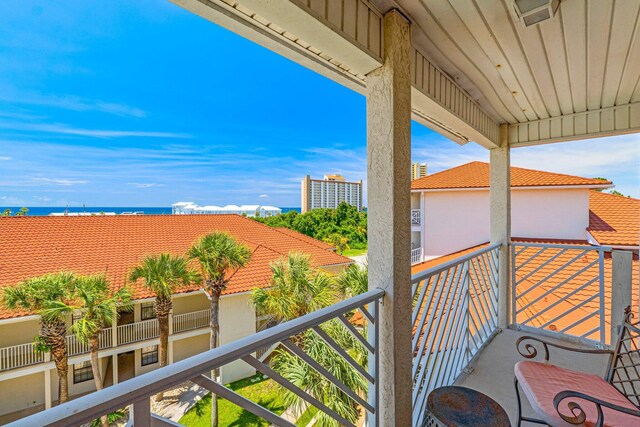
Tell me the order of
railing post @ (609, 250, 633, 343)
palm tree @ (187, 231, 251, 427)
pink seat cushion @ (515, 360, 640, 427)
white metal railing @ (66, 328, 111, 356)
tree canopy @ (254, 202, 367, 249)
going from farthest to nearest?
1. tree canopy @ (254, 202, 367, 249)
2. white metal railing @ (66, 328, 111, 356)
3. palm tree @ (187, 231, 251, 427)
4. railing post @ (609, 250, 633, 343)
5. pink seat cushion @ (515, 360, 640, 427)

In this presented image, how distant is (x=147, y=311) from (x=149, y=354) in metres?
1.41

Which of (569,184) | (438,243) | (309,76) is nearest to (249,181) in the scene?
(309,76)

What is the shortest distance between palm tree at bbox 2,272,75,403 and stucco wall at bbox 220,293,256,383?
12.2 ft

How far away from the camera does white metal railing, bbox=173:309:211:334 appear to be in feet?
30.0

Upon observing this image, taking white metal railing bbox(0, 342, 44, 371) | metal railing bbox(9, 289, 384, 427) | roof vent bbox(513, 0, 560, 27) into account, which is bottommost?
white metal railing bbox(0, 342, 44, 371)

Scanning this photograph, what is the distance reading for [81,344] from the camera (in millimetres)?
8055

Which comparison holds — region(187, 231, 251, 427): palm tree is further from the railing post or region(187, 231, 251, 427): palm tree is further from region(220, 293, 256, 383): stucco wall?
the railing post

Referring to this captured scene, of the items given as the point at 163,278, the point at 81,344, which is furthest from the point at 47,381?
the point at 163,278

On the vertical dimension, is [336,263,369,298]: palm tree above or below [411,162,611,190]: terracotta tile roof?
below

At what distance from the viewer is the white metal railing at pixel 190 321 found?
915 cm

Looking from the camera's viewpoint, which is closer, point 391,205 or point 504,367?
point 391,205

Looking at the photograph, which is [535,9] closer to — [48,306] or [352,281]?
[352,281]

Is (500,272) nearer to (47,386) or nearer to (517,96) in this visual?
(517,96)

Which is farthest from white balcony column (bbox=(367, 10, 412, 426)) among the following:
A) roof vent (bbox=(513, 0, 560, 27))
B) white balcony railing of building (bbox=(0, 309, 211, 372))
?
white balcony railing of building (bbox=(0, 309, 211, 372))
